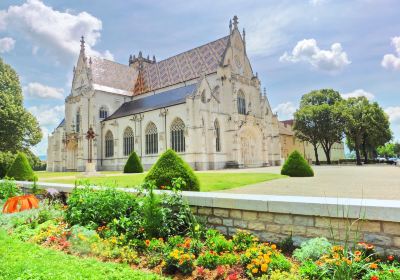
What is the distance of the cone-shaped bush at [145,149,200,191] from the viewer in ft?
30.2

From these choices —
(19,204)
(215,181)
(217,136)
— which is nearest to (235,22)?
(217,136)

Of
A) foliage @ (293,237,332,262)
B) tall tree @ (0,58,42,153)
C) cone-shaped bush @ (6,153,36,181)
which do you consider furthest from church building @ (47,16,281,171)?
foliage @ (293,237,332,262)

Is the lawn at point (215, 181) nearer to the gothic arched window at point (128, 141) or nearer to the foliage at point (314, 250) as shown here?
the foliage at point (314, 250)

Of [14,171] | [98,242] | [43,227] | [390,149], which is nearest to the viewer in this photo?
[98,242]

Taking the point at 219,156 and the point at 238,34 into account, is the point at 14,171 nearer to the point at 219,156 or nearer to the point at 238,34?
the point at 219,156

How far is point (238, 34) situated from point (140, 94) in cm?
1731

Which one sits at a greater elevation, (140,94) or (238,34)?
(238,34)

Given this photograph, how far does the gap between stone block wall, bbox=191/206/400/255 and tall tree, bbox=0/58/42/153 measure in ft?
94.2

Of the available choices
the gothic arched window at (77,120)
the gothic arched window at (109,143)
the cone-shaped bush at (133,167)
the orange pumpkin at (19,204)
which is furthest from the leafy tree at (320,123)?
the orange pumpkin at (19,204)

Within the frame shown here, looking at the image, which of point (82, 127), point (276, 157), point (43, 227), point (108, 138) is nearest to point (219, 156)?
point (276, 157)

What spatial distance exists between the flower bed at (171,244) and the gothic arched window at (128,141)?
3113 cm

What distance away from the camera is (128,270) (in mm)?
4371

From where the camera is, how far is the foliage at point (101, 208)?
261 inches

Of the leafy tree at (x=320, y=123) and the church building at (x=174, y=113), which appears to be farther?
the leafy tree at (x=320, y=123)
